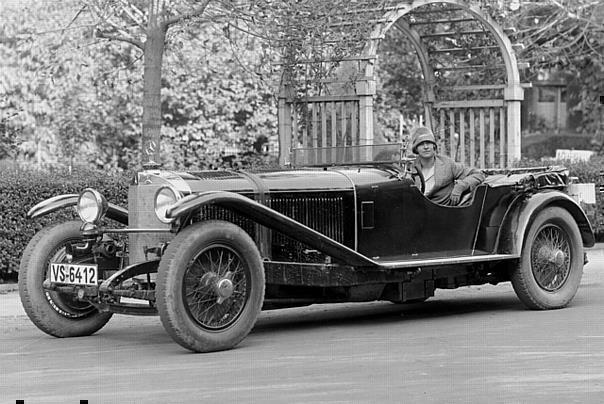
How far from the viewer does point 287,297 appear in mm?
9039

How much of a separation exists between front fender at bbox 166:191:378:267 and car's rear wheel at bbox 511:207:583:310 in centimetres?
173

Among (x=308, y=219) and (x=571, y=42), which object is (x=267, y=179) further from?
(x=571, y=42)

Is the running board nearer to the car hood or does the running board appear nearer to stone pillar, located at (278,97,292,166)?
the car hood

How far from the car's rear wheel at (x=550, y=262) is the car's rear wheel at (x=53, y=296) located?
3.66m

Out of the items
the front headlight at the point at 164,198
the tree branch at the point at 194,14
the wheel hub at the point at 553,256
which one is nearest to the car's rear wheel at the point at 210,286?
the front headlight at the point at 164,198

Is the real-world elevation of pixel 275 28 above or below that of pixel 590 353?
above

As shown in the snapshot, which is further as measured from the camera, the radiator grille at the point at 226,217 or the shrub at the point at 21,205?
the shrub at the point at 21,205

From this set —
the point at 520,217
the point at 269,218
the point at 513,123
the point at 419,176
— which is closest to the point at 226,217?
the point at 269,218

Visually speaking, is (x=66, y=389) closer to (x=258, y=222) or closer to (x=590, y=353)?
(x=258, y=222)

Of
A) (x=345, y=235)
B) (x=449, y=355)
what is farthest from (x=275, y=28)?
(x=449, y=355)

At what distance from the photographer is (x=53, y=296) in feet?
29.3

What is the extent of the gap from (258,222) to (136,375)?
1.72 metres

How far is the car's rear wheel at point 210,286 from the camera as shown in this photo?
7.83 meters

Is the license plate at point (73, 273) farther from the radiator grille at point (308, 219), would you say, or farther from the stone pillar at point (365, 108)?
the stone pillar at point (365, 108)
